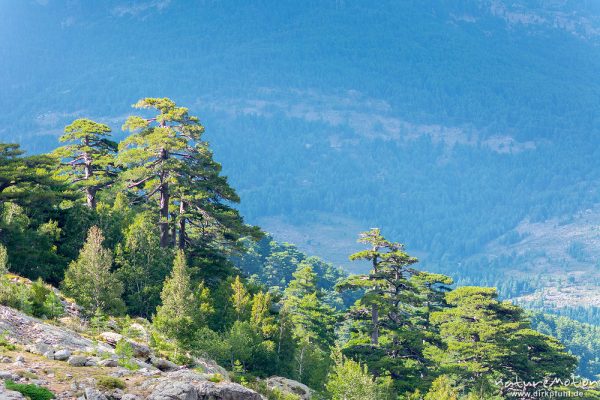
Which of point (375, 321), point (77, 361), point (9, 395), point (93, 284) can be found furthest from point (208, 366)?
point (375, 321)

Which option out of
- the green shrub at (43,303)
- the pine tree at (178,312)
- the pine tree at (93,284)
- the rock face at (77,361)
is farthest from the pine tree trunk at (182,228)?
the rock face at (77,361)

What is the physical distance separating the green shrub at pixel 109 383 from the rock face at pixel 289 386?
25969 mm

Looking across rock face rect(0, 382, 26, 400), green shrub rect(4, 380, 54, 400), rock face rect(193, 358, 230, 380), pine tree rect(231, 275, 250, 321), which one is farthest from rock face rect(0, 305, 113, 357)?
pine tree rect(231, 275, 250, 321)

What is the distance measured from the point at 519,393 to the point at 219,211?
30.3 m

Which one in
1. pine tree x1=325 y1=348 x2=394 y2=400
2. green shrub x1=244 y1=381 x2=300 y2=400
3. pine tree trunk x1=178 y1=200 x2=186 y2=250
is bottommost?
green shrub x1=244 y1=381 x2=300 y2=400

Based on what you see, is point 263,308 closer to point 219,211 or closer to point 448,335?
point 219,211

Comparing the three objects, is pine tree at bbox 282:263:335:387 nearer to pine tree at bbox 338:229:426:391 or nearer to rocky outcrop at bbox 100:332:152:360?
pine tree at bbox 338:229:426:391

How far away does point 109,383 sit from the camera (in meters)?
35.9

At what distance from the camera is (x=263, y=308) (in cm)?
7262

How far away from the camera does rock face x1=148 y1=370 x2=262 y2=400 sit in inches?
1427

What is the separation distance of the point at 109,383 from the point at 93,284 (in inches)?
940

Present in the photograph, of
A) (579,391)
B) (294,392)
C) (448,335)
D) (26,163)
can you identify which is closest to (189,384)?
(294,392)

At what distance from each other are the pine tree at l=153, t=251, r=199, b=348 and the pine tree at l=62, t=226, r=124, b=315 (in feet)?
9.74

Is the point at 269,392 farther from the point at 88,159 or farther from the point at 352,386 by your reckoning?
the point at 88,159
